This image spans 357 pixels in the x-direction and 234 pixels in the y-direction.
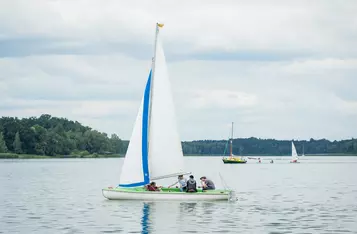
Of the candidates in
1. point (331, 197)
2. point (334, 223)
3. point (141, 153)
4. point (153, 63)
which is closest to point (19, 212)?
point (141, 153)

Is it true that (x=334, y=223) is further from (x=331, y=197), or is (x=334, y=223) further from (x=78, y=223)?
(x=331, y=197)

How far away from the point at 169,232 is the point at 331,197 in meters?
36.7

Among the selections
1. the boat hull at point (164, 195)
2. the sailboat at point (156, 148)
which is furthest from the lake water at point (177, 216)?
the sailboat at point (156, 148)

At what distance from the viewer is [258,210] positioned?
59031 millimetres

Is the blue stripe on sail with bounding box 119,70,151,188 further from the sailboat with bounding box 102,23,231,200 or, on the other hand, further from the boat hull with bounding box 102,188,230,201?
the boat hull with bounding box 102,188,230,201

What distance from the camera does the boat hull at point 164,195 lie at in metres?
60.0

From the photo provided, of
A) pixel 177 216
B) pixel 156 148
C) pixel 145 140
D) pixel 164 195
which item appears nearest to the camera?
pixel 177 216

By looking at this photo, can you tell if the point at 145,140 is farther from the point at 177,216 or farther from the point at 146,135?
the point at 177,216

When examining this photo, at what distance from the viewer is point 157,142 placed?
61.5 meters

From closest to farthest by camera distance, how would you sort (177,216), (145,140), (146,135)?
(177,216) → (145,140) → (146,135)

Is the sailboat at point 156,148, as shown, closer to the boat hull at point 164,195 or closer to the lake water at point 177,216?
the boat hull at point 164,195

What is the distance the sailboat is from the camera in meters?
61.0

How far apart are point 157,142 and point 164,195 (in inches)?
178

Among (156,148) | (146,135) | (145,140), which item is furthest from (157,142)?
(146,135)
